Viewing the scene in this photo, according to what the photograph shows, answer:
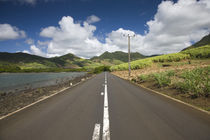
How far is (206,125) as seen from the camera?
3230 mm

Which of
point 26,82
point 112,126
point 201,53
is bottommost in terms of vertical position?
point 26,82

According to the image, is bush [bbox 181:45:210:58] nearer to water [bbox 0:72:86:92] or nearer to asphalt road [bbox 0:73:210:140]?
asphalt road [bbox 0:73:210:140]

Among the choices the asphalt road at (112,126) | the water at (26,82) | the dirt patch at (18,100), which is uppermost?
the asphalt road at (112,126)

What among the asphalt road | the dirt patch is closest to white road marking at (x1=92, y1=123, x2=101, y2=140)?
the asphalt road

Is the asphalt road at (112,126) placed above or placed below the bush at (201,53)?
below

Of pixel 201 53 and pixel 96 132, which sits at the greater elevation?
pixel 201 53

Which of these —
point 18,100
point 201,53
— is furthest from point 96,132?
point 201,53

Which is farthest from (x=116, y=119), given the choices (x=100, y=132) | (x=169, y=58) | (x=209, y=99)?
(x=169, y=58)

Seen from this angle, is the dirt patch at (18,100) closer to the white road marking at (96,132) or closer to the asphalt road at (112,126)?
the asphalt road at (112,126)

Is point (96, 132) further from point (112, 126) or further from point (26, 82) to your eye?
point (26, 82)

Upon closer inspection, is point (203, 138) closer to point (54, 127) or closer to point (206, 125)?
point (206, 125)

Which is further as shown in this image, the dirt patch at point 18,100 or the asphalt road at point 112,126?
the dirt patch at point 18,100

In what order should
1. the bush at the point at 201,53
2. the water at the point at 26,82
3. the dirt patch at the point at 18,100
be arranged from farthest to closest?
the bush at the point at 201,53, the water at the point at 26,82, the dirt patch at the point at 18,100

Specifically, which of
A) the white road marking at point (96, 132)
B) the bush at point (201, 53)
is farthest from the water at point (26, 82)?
the bush at point (201, 53)
